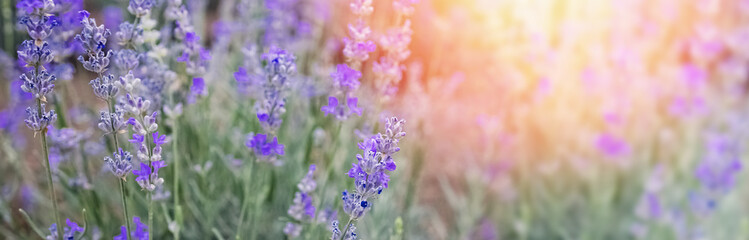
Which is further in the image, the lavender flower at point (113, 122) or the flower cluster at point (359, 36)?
the flower cluster at point (359, 36)

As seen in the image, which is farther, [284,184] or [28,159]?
[28,159]

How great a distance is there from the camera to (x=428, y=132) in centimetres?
236

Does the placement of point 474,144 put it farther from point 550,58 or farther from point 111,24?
point 111,24

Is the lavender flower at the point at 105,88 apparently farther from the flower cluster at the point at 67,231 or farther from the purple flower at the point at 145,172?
the flower cluster at the point at 67,231

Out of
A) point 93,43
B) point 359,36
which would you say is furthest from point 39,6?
point 359,36

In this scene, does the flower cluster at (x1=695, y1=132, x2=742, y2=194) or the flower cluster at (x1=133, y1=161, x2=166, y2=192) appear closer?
the flower cluster at (x1=133, y1=161, x2=166, y2=192)

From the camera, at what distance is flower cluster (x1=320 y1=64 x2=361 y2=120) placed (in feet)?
4.52

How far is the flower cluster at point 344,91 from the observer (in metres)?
1.38

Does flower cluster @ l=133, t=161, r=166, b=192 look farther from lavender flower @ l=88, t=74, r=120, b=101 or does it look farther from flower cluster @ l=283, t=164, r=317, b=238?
flower cluster @ l=283, t=164, r=317, b=238

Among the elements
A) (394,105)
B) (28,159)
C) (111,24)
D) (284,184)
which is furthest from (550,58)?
(28,159)

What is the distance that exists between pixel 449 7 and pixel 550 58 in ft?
3.30

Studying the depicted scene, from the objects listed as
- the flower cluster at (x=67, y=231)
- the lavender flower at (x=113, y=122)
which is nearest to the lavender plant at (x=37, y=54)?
the lavender flower at (x=113, y=122)

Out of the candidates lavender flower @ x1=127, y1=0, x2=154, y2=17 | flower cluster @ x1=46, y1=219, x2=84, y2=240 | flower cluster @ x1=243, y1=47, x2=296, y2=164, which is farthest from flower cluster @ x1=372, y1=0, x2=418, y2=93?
flower cluster @ x1=46, y1=219, x2=84, y2=240

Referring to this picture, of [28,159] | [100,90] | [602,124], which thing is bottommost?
[100,90]
